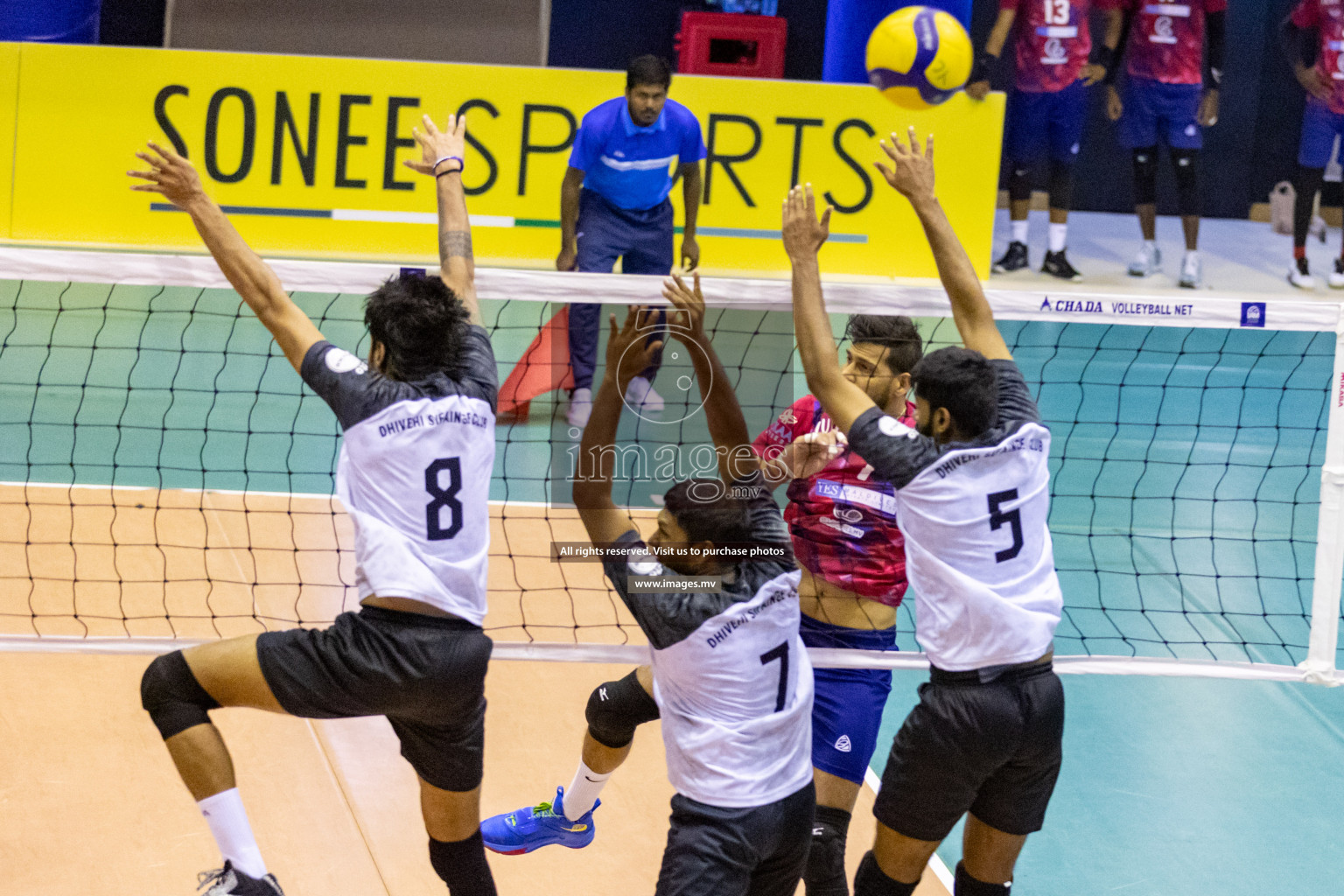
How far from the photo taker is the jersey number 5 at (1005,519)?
133 inches

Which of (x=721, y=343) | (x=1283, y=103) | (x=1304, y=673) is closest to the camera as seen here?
(x=1304, y=673)

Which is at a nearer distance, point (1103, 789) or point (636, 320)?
point (636, 320)

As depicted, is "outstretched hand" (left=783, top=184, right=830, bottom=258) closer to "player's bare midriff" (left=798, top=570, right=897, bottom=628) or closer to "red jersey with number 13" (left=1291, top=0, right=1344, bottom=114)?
"player's bare midriff" (left=798, top=570, right=897, bottom=628)

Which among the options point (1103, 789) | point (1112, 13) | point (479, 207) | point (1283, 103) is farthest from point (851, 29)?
point (1103, 789)

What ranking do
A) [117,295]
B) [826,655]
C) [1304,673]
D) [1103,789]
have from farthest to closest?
1. [117,295]
2. [1103,789]
3. [1304,673]
4. [826,655]

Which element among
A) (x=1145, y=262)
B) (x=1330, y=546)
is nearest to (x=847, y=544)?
(x=1330, y=546)

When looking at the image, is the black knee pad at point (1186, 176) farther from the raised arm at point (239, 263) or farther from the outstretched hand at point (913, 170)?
the raised arm at point (239, 263)

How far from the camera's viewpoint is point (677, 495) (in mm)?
3211

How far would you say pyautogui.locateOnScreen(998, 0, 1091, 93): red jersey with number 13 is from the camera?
454 inches

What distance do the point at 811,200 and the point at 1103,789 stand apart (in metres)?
2.64

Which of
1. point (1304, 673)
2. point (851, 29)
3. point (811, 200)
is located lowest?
point (1304, 673)

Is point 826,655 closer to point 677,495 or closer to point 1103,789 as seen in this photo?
point 677,495

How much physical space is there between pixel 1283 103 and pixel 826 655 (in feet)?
43.6

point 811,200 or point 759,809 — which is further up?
point 811,200
